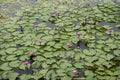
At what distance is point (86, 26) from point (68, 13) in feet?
2.65

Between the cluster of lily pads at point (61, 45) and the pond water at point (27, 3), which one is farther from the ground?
the pond water at point (27, 3)

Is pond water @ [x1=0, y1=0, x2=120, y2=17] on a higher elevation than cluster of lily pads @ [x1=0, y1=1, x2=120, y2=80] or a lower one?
higher

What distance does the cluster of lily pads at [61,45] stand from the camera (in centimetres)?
349

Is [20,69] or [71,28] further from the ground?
[71,28]

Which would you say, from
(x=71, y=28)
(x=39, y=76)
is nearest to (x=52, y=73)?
(x=39, y=76)

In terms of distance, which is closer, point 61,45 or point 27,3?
point 61,45

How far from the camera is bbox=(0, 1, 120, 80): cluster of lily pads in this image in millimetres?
3492

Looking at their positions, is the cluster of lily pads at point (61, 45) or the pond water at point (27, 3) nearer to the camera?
the cluster of lily pads at point (61, 45)

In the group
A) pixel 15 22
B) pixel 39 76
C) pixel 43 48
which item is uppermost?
pixel 15 22

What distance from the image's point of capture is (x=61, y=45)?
4.08m

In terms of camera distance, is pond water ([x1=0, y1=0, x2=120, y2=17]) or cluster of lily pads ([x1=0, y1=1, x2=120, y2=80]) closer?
cluster of lily pads ([x1=0, y1=1, x2=120, y2=80])

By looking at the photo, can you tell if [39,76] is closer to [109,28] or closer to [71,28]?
[71,28]

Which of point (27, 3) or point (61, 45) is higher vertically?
point (27, 3)

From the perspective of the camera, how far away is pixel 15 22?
5008 mm
